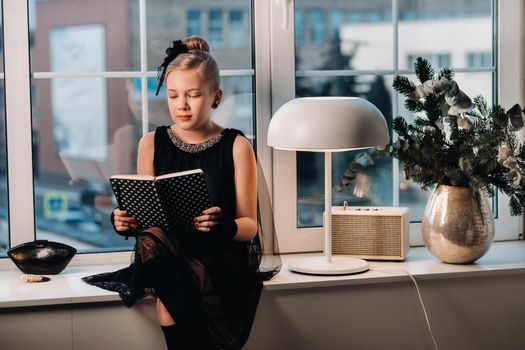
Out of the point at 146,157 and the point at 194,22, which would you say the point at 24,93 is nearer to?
the point at 146,157

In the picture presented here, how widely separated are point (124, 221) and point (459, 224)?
3.84ft

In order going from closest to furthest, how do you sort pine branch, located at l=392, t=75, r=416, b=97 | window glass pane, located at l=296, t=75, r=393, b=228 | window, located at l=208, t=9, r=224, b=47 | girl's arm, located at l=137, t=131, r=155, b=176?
girl's arm, located at l=137, t=131, r=155, b=176 → pine branch, located at l=392, t=75, r=416, b=97 → window, located at l=208, t=9, r=224, b=47 → window glass pane, located at l=296, t=75, r=393, b=228

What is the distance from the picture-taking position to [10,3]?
320 cm

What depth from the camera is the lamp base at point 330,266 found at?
3.17 meters

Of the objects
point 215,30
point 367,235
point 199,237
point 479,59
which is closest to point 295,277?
point 367,235

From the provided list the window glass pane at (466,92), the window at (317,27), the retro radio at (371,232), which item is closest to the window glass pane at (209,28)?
the window at (317,27)

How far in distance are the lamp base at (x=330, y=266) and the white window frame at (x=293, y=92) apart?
0.20m

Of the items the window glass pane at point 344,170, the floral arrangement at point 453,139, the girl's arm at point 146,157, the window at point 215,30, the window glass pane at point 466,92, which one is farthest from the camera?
the window glass pane at point 466,92

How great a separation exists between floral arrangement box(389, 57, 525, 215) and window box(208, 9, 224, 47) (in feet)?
2.16

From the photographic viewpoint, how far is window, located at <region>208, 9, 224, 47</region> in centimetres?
339

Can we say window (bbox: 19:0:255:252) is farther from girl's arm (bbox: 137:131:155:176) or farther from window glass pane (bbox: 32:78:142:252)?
girl's arm (bbox: 137:131:155:176)

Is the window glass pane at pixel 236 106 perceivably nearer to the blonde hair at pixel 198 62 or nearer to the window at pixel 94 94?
the window at pixel 94 94

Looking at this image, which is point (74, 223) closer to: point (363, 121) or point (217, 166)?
point (217, 166)

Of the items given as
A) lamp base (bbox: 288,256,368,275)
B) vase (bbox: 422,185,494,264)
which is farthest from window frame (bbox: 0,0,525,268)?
vase (bbox: 422,185,494,264)
